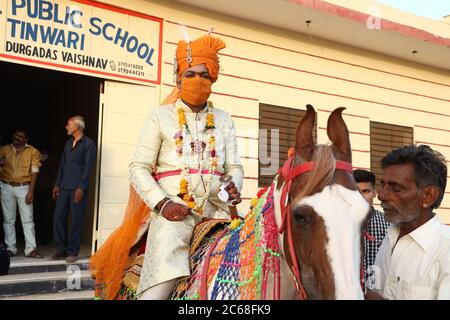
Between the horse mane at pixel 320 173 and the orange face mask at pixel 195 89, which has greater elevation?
the orange face mask at pixel 195 89

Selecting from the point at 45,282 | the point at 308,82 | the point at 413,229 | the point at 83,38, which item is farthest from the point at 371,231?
the point at 308,82

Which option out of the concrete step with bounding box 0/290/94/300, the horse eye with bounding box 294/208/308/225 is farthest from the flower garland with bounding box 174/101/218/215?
the concrete step with bounding box 0/290/94/300

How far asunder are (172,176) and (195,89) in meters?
0.61

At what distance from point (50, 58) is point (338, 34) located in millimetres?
5693

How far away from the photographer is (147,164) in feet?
9.52

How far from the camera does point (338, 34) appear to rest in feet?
30.1

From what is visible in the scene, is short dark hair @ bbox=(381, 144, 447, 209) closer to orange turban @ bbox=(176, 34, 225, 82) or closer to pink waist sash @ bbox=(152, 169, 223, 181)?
pink waist sash @ bbox=(152, 169, 223, 181)

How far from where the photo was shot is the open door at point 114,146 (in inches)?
277

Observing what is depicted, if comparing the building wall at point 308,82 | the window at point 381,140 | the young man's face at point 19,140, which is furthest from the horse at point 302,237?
the window at point 381,140

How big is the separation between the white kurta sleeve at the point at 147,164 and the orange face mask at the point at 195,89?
26cm

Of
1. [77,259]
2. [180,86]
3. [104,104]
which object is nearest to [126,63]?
[104,104]

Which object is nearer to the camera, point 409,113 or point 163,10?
point 163,10

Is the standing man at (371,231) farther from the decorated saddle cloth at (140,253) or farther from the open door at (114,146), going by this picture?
the open door at (114,146)
